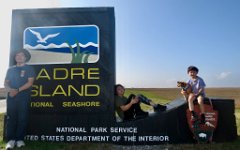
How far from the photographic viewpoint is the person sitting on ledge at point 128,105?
267 inches

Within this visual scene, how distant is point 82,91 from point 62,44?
1205 millimetres

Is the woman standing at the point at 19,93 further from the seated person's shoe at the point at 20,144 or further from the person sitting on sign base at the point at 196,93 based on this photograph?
the person sitting on sign base at the point at 196,93

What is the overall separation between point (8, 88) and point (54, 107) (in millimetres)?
1116

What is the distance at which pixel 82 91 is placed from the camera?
676 cm

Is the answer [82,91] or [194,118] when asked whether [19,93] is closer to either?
[82,91]

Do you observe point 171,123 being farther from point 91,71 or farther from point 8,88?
point 8,88

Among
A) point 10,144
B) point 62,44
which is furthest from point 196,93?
point 10,144

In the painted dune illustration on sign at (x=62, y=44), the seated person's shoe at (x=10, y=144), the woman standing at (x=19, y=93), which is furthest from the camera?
the painted dune illustration on sign at (x=62, y=44)

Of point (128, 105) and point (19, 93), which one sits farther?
point (128, 105)

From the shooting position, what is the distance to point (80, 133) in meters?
6.70

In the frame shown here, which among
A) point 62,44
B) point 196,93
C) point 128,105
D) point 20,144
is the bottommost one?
point 20,144

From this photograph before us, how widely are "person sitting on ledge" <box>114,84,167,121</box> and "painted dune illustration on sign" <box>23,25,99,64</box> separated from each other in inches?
37.3

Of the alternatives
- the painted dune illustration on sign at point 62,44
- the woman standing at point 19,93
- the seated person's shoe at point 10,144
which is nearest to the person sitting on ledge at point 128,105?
the painted dune illustration on sign at point 62,44

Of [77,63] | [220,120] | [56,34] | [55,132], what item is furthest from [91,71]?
[220,120]
